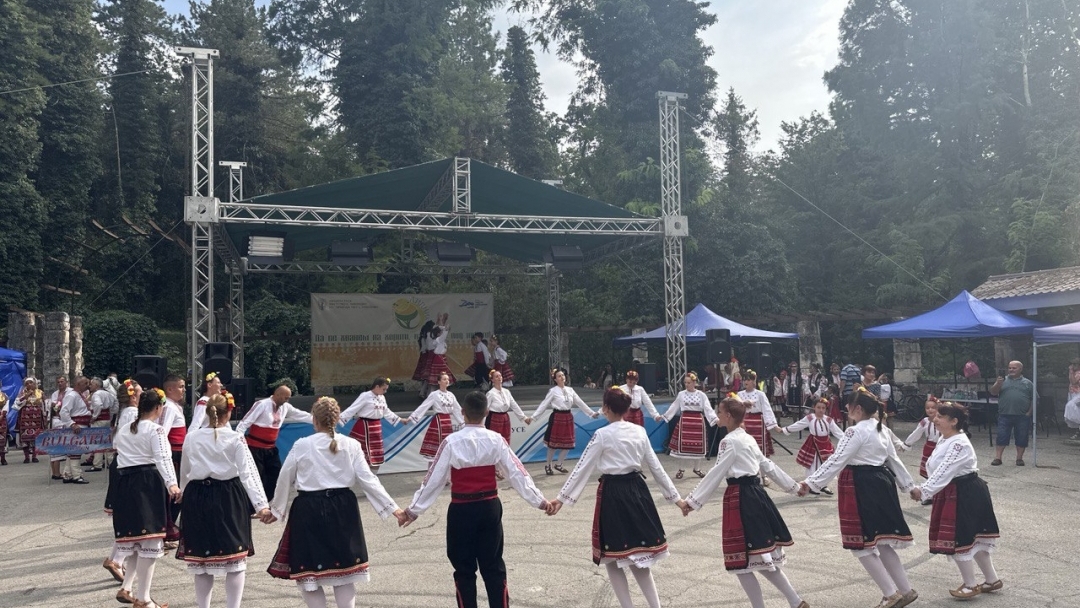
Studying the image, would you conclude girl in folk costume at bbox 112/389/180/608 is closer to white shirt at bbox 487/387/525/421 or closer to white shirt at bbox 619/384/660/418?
white shirt at bbox 487/387/525/421

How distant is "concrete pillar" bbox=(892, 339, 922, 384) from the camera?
2009 cm

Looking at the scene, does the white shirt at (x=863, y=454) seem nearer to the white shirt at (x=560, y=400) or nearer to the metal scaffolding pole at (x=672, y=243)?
the white shirt at (x=560, y=400)

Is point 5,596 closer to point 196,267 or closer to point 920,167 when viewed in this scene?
point 196,267

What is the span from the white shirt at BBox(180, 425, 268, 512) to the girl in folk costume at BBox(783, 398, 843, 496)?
6.13 m

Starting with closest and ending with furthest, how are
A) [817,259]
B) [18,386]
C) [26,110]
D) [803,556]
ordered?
1. [803,556]
2. [18,386]
3. [26,110]
4. [817,259]

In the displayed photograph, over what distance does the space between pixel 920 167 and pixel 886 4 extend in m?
7.23

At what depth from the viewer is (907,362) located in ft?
66.2

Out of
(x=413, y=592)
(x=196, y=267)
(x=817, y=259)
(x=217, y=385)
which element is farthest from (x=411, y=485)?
(x=817, y=259)

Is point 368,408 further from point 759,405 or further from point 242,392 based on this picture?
point 759,405

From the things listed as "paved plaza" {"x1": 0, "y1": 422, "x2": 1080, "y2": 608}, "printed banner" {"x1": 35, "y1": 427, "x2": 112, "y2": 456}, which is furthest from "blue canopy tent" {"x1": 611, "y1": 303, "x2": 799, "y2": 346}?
"printed banner" {"x1": 35, "y1": 427, "x2": 112, "y2": 456}

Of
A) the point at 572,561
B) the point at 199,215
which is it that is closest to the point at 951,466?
the point at 572,561

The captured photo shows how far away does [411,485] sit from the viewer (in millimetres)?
11938

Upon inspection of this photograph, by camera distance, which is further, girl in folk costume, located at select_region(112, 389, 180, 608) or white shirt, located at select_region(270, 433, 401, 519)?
girl in folk costume, located at select_region(112, 389, 180, 608)

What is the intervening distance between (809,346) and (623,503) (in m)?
17.1
